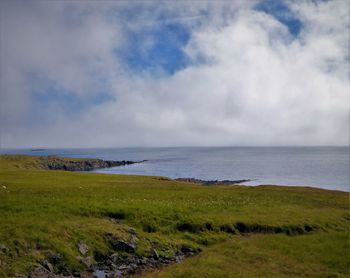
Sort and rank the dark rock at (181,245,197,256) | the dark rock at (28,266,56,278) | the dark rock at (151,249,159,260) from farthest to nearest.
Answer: the dark rock at (181,245,197,256)
the dark rock at (151,249,159,260)
the dark rock at (28,266,56,278)

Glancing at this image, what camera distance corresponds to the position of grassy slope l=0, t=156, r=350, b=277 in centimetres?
2319

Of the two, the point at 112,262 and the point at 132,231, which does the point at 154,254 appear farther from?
the point at 112,262

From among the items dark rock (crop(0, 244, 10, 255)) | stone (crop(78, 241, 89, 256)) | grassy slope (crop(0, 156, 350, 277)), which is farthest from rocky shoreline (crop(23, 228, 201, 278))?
dark rock (crop(0, 244, 10, 255))

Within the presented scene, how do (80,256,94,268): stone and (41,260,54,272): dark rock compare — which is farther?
(80,256,94,268): stone

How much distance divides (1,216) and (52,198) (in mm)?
8133

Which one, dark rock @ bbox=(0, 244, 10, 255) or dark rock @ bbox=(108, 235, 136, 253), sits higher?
dark rock @ bbox=(0, 244, 10, 255)

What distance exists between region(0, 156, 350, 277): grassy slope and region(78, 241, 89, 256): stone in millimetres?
391

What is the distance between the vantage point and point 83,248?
2406 cm

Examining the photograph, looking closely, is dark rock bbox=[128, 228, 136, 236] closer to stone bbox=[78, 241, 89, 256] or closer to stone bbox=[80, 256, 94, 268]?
stone bbox=[78, 241, 89, 256]

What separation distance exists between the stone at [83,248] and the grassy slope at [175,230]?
0.39 meters

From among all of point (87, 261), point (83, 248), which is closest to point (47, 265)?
point (87, 261)

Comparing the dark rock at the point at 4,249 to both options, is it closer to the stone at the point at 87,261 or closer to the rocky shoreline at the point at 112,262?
the rocky shoreline at the point at 112,262

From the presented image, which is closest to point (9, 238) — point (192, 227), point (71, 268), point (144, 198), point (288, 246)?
point (71, 268)

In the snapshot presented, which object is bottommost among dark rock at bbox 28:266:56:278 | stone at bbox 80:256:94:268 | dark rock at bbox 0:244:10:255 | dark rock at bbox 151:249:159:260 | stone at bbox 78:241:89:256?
dark rock at bbox 151:249:159:260
